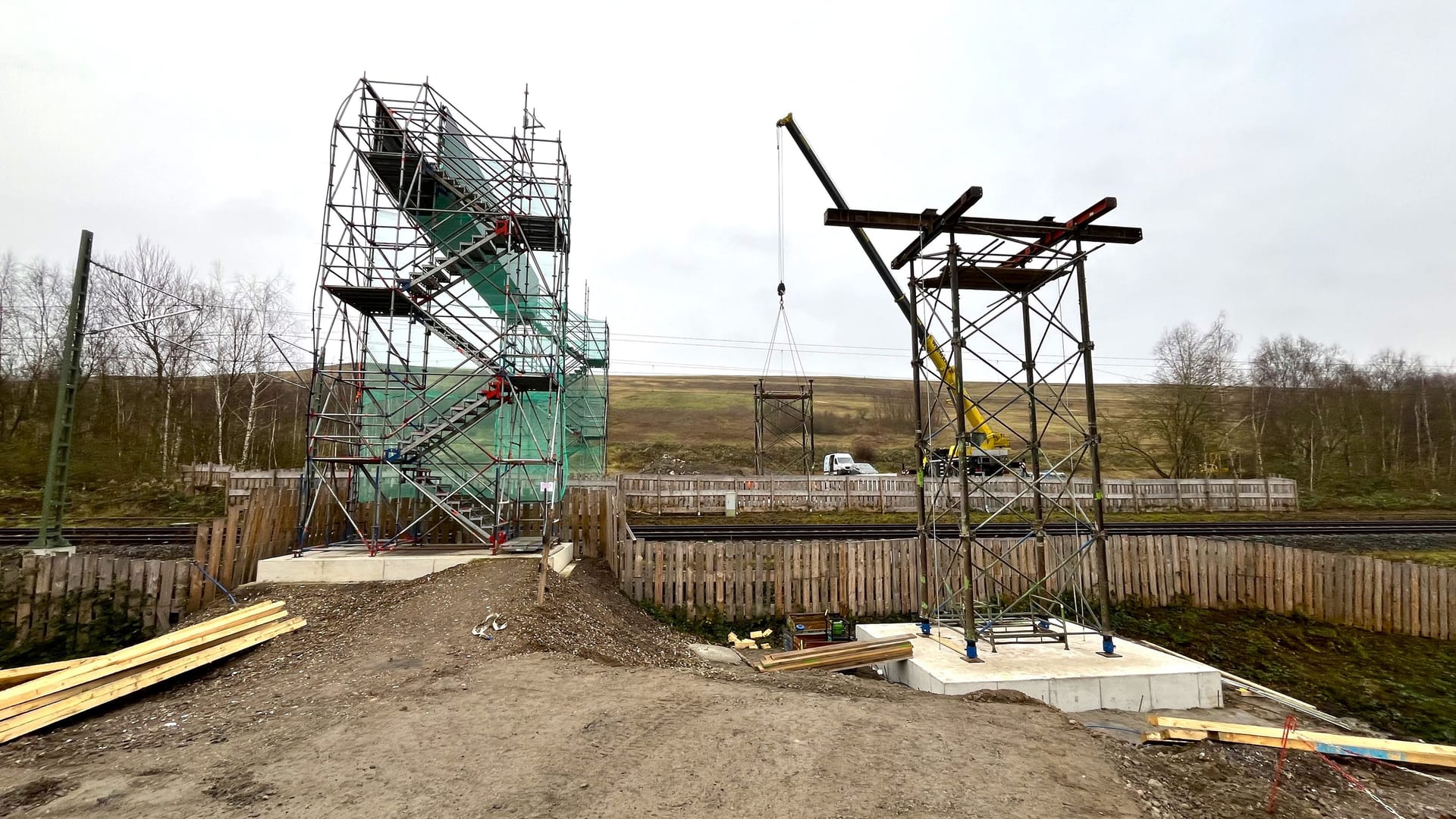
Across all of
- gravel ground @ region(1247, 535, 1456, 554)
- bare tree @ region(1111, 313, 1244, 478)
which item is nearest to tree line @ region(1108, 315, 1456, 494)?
bare tree @ region(1111, 313, 1244, 478)

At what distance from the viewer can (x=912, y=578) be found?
13336 mm

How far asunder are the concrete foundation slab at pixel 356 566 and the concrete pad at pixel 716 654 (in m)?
3.19

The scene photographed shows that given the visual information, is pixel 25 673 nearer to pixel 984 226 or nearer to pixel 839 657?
pixel 839 657

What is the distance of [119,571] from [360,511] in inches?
207

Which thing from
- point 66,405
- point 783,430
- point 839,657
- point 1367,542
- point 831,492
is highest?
point 783,430

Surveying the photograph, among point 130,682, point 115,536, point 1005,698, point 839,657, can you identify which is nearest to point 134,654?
point 130,682

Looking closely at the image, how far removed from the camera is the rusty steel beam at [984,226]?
10.1m

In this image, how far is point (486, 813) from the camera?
435cm

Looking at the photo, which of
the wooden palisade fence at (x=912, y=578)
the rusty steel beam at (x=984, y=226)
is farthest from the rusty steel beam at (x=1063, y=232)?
the wooden palisade fence at (x=912, y=578)

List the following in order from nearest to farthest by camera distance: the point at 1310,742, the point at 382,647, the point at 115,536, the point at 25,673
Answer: the point at 1310,742 < the point at 25,673 < the point at 382,647 < the point at 115,536

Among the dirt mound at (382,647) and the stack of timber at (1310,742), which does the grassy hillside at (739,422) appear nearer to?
the dirt mound at (382,647)

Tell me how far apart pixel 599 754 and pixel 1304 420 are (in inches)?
2235

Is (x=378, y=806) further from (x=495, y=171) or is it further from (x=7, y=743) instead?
(x=495, y=171)

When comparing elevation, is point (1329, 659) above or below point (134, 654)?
below
